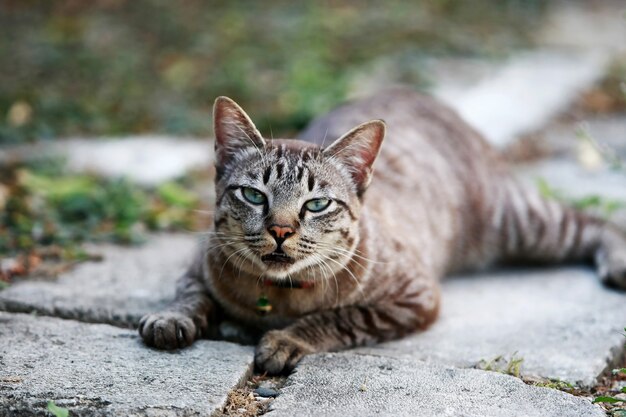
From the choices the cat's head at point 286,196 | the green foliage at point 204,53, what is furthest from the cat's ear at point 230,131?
the green foliage at point 204,53

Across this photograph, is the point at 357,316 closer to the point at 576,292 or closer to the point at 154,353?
the point at 154,353

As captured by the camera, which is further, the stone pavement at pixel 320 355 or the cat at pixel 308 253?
the cat at pixel 308 253

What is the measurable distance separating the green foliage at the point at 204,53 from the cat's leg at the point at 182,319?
9.30 feet

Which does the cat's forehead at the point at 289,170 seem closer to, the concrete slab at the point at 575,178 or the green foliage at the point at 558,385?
the green foliage at the point at 558,385

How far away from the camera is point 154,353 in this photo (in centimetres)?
308

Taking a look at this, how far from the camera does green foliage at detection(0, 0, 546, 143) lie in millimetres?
6434

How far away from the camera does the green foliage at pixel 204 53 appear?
21.1ft

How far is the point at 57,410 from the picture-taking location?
2.52m

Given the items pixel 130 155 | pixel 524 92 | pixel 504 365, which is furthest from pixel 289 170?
pixel 524 92

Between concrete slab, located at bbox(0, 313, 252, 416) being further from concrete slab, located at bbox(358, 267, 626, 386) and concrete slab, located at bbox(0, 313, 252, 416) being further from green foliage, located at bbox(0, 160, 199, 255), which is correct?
green foliage, located at bbox(0, 160, 199, 255)

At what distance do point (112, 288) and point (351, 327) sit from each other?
Result: 1.16m

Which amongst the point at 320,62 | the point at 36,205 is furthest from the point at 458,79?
the point at 36,205

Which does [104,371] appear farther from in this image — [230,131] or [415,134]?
[415,134]

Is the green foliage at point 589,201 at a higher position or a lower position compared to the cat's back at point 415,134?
lower
